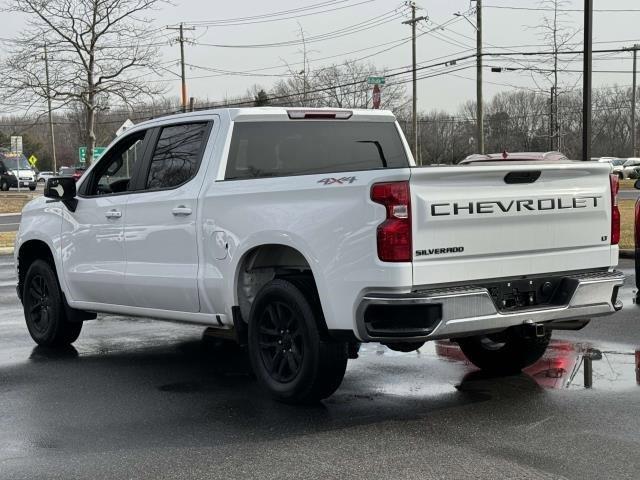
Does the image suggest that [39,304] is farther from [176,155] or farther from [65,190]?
[176,155]

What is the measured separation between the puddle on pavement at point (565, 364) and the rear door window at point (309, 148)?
1.66 m

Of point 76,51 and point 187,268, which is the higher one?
point 76,51

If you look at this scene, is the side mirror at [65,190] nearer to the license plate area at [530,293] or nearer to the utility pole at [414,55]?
the license plate area at [530,293]

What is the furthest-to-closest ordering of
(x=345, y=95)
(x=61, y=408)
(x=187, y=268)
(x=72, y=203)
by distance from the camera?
(x=345, y=95) → (x=72, y=203) → (x=187, y=268) → (x=61, y=408)

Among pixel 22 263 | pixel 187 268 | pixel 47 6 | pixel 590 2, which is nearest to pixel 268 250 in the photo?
pixel 187 268

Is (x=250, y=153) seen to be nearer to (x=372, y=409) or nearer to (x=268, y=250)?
(x=268, y=250)

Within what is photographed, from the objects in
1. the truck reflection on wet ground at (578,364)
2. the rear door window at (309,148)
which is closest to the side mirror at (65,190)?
the rear door window at (309,148)

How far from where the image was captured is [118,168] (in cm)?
748

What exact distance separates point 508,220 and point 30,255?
5108mm

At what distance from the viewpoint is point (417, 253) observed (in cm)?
497

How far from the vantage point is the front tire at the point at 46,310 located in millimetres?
7980

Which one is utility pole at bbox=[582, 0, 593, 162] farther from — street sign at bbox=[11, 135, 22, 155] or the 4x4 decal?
street sign at bbox=[11, 135, 22, 155]

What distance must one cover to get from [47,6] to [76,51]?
168 centimetres

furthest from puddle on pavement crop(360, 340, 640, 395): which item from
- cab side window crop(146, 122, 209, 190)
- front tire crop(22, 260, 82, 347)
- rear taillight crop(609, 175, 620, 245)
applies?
front tire crop(22, 260, 82, 347)
